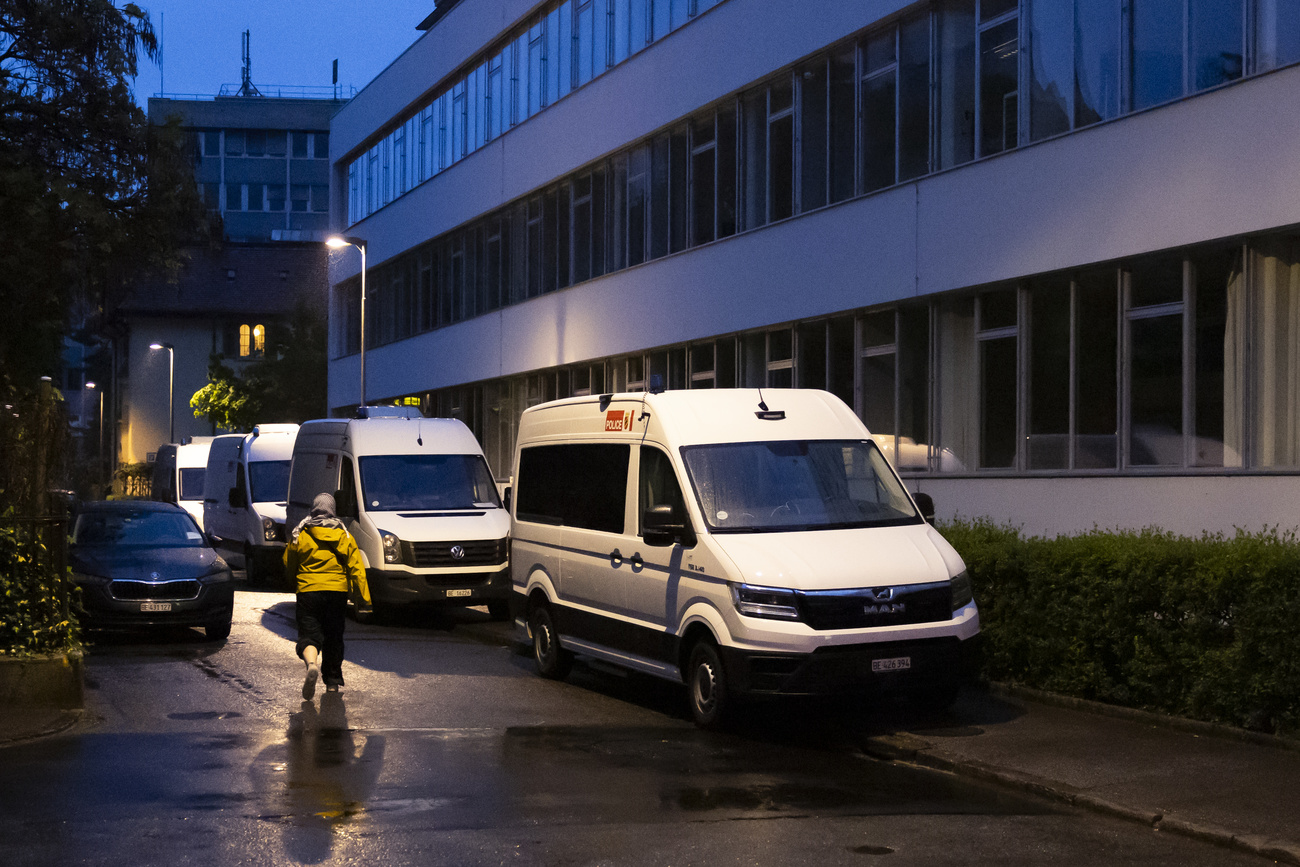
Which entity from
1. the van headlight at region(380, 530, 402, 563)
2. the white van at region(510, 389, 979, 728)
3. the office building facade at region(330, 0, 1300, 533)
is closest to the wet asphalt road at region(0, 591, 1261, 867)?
the white van at region(510, 389, 979, 728)

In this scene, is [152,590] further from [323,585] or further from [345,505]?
[323,585]

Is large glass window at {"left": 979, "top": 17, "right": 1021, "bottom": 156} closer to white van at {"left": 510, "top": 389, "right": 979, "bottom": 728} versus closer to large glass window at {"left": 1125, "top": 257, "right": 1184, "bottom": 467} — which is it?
large glass window at {"left": 1125, "top": 257, "right": 1184, "bottom": 467}

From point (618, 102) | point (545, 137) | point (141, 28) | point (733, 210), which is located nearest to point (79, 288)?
point (141, 28)

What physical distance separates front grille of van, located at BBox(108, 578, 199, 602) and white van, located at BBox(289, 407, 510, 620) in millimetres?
2083

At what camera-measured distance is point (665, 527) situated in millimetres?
11430

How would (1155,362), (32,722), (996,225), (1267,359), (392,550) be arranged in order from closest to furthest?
(32,722) → (1267,359) → (1155,362) → (392,550) → (996,225)

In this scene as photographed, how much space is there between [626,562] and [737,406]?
4.90 ft

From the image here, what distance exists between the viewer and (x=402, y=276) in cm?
4591

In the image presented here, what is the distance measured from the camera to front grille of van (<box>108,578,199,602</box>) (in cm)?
1677

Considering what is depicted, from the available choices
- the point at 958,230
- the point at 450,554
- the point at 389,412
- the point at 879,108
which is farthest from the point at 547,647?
the point at 879,108

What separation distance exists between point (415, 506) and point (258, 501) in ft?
23.6

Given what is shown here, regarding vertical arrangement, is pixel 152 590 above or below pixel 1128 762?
above

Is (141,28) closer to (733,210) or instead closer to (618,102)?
(733,210)

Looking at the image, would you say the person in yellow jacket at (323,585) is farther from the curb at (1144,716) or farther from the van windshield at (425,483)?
the van windshield at (425,483)
